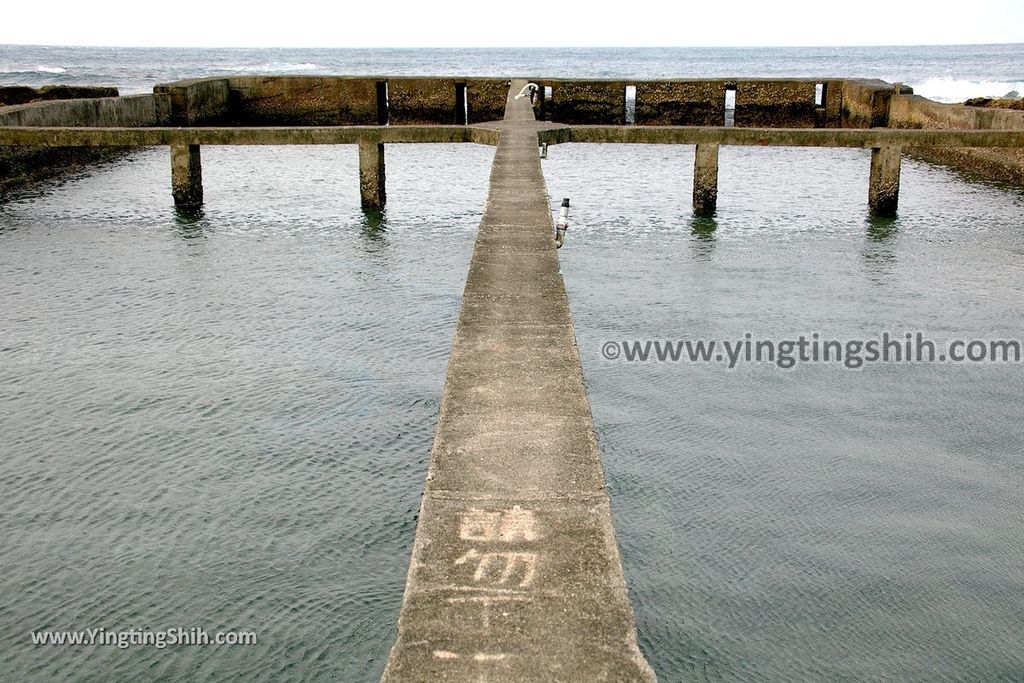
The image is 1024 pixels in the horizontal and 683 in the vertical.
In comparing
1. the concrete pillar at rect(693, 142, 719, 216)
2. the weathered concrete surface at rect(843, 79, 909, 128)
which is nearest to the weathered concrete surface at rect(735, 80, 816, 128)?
the weathered concrete surface at rect(843, 79, 909, 128)

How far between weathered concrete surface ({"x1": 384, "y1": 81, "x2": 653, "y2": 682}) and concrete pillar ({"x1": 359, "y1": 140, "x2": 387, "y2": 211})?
10.7m

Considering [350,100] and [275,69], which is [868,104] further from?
[275,69]

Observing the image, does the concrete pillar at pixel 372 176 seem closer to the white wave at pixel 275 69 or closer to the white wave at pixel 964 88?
the white wave at pixel 964 88

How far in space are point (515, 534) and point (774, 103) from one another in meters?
27.9

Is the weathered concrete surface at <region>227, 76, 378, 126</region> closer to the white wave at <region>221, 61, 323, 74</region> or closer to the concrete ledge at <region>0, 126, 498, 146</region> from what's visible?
the concrete ledge at <region>0, 126, 498, 146</region>

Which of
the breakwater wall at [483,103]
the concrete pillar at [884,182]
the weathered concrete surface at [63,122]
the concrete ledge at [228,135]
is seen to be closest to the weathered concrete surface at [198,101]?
the breakwater wall at [483,103]

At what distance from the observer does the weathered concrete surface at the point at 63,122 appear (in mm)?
19641

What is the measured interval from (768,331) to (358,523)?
5.63 metres

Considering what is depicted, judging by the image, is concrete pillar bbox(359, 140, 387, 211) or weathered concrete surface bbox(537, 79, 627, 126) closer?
concrete pillar bbox(359, 140, 387, 211)

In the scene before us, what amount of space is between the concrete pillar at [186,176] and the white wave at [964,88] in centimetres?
5796

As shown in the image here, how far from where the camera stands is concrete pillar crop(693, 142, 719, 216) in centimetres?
1675

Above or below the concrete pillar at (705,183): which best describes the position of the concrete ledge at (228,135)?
above

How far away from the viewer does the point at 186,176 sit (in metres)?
17.2

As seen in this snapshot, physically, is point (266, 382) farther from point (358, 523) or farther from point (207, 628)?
point (207, 628)
